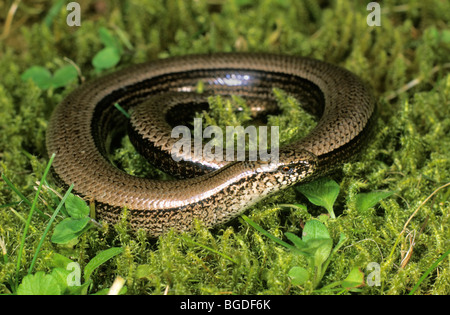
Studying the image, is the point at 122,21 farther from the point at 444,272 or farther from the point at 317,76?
the point at 444,272

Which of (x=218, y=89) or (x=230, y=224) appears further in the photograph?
(x=218, y=89)

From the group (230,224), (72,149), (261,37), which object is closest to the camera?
(230,224)

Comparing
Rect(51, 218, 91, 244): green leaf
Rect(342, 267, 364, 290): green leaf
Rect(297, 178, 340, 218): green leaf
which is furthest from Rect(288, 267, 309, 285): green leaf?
Rect(51, 218, 91, 244): green leaf

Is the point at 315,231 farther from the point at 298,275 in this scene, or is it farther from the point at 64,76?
the point at 64,76

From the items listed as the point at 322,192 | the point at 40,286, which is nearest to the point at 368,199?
the point at 322,192

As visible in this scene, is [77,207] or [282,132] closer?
[77,207]
